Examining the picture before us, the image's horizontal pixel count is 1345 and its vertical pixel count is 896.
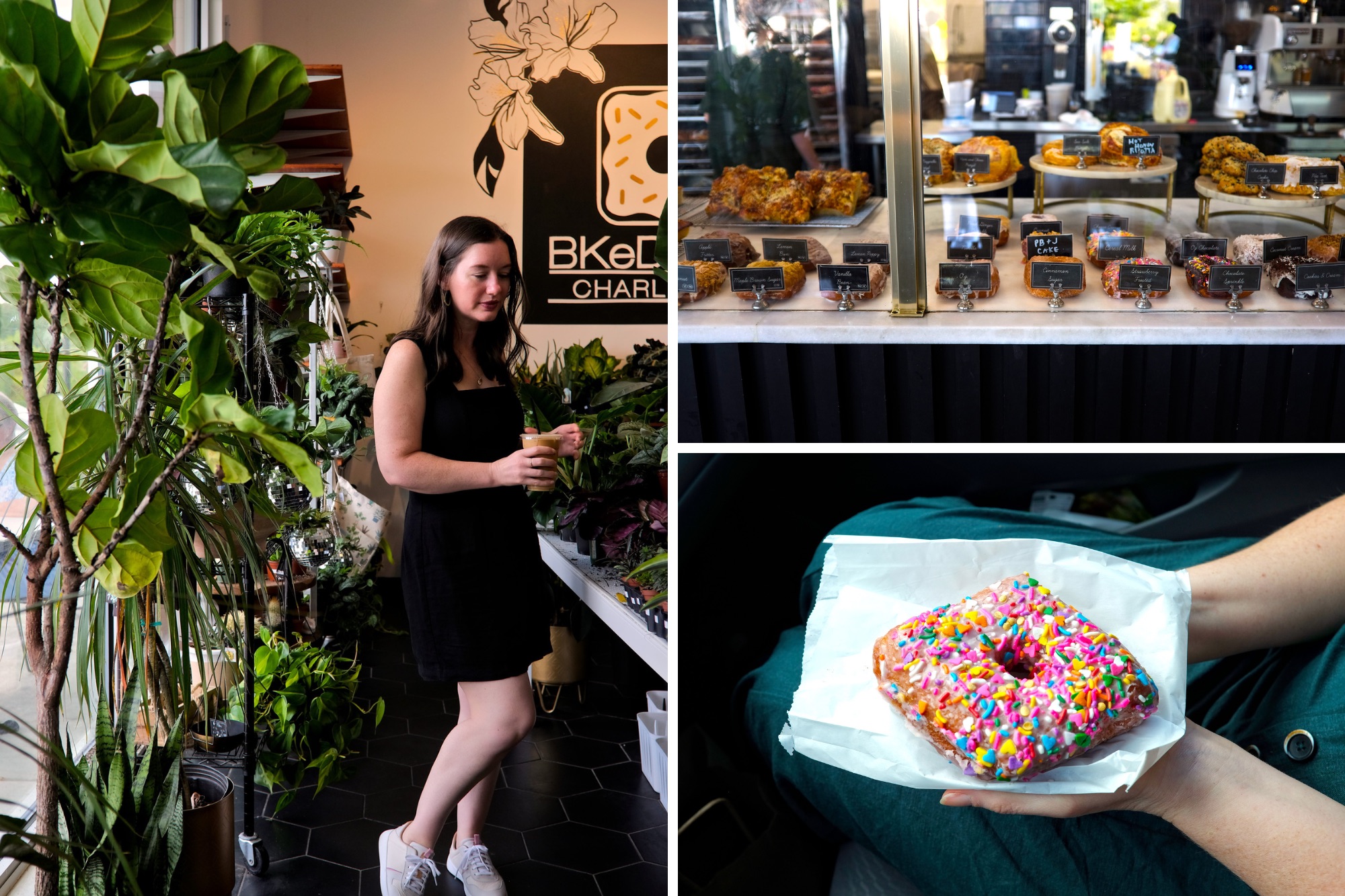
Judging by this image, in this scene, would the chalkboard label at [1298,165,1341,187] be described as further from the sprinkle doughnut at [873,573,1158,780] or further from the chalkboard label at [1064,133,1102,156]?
the sprinkle doughnut at [873,573,1158,780]

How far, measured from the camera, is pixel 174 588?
167 centimetres

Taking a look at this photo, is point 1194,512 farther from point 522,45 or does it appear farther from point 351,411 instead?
point 522,45

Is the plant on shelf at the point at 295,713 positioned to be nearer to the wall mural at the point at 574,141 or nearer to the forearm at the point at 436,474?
the forearm at the point at 436,474

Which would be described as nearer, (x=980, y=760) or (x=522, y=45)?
(x=980, y=760)

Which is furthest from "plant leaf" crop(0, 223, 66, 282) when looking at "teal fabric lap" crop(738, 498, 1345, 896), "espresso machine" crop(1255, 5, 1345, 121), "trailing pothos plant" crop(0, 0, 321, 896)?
"espresso machine" crop(1255, 5, 1345, 121)

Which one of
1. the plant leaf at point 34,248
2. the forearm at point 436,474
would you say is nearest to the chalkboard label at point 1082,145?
the forearm at point 436,474

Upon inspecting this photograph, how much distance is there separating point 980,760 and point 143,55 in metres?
1.10

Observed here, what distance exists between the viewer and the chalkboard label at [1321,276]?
201cm

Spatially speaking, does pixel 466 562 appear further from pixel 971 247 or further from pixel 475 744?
pixel 971 247

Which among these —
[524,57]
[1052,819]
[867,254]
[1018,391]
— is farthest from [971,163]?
[524,57]

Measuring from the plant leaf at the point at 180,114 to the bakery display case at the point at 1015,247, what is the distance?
909 mm

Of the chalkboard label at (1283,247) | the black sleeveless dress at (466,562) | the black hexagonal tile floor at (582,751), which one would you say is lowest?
the black hexagonal tile floor at (582,751)

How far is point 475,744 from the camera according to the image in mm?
2172

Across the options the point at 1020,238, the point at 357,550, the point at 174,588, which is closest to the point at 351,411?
the point at 357,550
